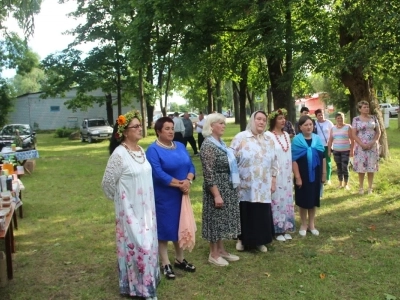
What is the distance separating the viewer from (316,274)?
4.43m

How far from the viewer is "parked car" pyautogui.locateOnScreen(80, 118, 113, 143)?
84.6 ft

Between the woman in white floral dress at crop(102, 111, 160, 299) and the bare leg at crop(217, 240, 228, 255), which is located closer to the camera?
the woman in white floral dress at crop(102, 111, 160, 299)

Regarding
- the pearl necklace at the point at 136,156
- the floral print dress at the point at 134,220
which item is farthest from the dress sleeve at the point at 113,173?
the pearl necklace at the point at 136,156

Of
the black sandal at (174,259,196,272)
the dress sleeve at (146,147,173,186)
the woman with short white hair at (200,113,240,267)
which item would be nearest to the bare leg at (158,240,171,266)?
the black sandal at (174,259,196,272)

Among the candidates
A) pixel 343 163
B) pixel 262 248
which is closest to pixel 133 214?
pixel 262 248

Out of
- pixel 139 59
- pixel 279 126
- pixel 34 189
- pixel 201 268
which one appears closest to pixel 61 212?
pixel 34 189

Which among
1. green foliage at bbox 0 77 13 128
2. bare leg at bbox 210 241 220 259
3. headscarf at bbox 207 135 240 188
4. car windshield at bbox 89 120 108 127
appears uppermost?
green foliage at bbox 0 77 13 128

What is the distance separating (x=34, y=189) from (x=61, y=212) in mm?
2810

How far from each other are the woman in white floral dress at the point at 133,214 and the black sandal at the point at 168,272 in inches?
19.4

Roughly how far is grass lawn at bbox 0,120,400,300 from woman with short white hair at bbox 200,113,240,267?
478 millimetres

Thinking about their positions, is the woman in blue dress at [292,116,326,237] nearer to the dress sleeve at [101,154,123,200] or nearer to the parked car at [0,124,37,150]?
the dress sleeve at [101,154,123,200]

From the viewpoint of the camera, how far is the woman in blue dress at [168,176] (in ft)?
13.6

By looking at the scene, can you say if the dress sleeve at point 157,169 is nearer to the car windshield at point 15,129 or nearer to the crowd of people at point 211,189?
the crowd of people at point 211,189

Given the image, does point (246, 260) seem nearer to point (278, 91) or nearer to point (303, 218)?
point (303, 218)
